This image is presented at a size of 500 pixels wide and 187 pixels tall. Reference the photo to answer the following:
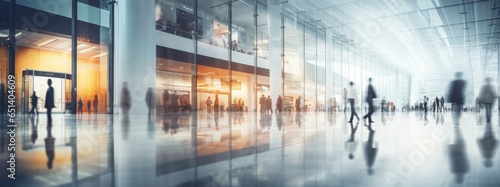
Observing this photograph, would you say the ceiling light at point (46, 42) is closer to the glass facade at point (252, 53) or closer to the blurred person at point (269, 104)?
the glass facade at point (252, 53)

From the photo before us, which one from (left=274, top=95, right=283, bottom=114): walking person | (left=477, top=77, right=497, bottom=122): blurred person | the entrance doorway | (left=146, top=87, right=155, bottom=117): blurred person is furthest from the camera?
(left=274, top=95, right=283, bottom=114): walking person

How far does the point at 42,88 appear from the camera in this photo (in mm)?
19922

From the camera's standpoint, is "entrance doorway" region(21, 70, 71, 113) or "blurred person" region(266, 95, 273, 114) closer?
"entrance doorway" region(21, 70, 71, 113)

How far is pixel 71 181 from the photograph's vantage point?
6.55 feet

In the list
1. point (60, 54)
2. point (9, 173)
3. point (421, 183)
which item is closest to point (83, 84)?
point (60, 54)

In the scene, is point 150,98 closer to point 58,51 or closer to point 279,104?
point 58,51

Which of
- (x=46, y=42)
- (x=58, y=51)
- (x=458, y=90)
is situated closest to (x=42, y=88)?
(x=58, y=51)

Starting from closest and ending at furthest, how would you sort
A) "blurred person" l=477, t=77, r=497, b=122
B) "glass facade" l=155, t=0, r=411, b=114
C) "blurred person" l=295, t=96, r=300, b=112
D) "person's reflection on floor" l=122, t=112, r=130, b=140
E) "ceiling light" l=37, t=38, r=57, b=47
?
"person's reflection on floor" l=122, t=112, r=130, b=140 < "blurred person" l=477, t=77, r=497, b=122 < "ceiling light" l=37, t=38, r=57, b=47 < "glass facade" l=155, t=0, r=411, b=114 < "blurred person" l=295, t=96, r=300, b=112

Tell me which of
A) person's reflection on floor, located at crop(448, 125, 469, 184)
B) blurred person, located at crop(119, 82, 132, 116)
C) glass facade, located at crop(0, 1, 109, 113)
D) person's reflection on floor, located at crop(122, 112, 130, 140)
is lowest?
person's reflection on floor, located at crop(122, 112, 130, 140)

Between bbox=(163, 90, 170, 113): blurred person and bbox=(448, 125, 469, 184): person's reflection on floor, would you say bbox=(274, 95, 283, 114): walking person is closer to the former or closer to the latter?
bbox=(163, 90, 170, 113): blurred person

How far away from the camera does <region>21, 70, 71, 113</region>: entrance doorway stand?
18531mm

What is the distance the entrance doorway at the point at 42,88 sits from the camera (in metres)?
18.5

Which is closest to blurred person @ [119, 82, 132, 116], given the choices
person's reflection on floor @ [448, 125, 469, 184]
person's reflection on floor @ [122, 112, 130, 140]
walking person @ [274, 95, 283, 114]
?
person's reflection on floor @ [122, 112, 130, 140]

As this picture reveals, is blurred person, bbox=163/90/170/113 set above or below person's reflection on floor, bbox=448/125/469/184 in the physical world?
above
